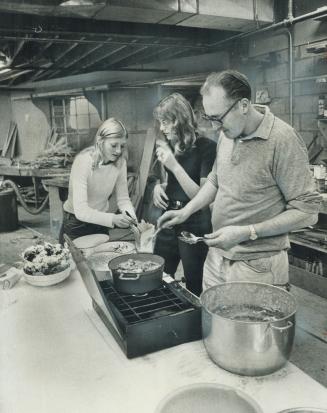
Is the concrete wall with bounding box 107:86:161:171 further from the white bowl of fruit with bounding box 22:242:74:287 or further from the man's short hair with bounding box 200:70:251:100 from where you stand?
the man's short hair with bounding box 200:70:251:100

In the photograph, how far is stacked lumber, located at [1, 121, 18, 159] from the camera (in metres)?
11.6

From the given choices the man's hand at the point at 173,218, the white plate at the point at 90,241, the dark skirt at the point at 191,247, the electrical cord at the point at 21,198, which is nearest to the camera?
the man's hand at the point at 173,218

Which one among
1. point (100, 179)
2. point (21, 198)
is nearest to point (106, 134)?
point (100, 179)

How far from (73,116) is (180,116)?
854 cm

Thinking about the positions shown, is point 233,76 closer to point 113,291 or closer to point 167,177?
point 113,291

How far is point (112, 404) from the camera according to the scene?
1181 mm

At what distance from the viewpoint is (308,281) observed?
4172mm

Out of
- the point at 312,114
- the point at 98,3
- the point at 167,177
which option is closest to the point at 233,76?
the point at 167,177

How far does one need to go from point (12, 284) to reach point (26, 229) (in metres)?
5.72

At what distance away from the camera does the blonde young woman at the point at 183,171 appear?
2709mm

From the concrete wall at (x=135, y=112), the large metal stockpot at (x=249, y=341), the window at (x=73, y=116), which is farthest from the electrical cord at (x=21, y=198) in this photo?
the large metal stockpot at (x=249, y=341)

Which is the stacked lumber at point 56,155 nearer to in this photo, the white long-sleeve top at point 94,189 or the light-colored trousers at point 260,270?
the white long-sleeve top at point 94,189

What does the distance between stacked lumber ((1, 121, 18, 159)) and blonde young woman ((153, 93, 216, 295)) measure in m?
9.80

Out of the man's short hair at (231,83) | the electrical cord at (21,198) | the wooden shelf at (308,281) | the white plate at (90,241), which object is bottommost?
the wooden shelf at (308,281)
